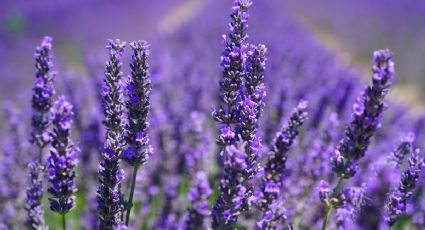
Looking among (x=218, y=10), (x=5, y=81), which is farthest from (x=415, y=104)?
(x=5, y=81)

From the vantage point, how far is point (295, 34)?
14.7m

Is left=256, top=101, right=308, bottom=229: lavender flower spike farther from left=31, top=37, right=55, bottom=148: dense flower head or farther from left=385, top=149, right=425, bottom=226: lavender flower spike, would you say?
left=31, top=37, right=55, bottom=148: dense flower head

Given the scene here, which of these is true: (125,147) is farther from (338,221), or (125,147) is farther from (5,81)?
(5,81)

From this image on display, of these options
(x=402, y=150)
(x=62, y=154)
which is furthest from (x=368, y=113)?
(x=62, y=154)

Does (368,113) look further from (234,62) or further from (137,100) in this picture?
(137,100)

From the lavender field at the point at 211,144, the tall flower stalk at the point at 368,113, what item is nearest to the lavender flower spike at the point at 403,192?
the lavender field at the point at 211,144

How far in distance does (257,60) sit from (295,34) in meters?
12.5

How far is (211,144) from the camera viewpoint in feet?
20.1

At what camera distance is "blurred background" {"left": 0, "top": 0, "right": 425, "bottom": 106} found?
13.3 meters

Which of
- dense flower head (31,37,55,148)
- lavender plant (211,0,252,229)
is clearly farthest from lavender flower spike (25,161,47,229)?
lavender plant (211,0,252,229)

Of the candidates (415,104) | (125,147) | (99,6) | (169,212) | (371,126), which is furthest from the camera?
(99,6)

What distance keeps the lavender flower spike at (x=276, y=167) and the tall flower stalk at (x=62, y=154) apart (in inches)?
35.4

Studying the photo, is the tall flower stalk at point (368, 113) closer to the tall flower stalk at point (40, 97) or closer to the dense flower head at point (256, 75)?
the dense flower head at point (256, 75)

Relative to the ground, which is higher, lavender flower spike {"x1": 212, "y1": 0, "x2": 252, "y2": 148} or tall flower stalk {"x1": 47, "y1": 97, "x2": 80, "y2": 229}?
lavender flower spike {"x1": 212, "y1": 0, "x2": 252, "y2": 148}
